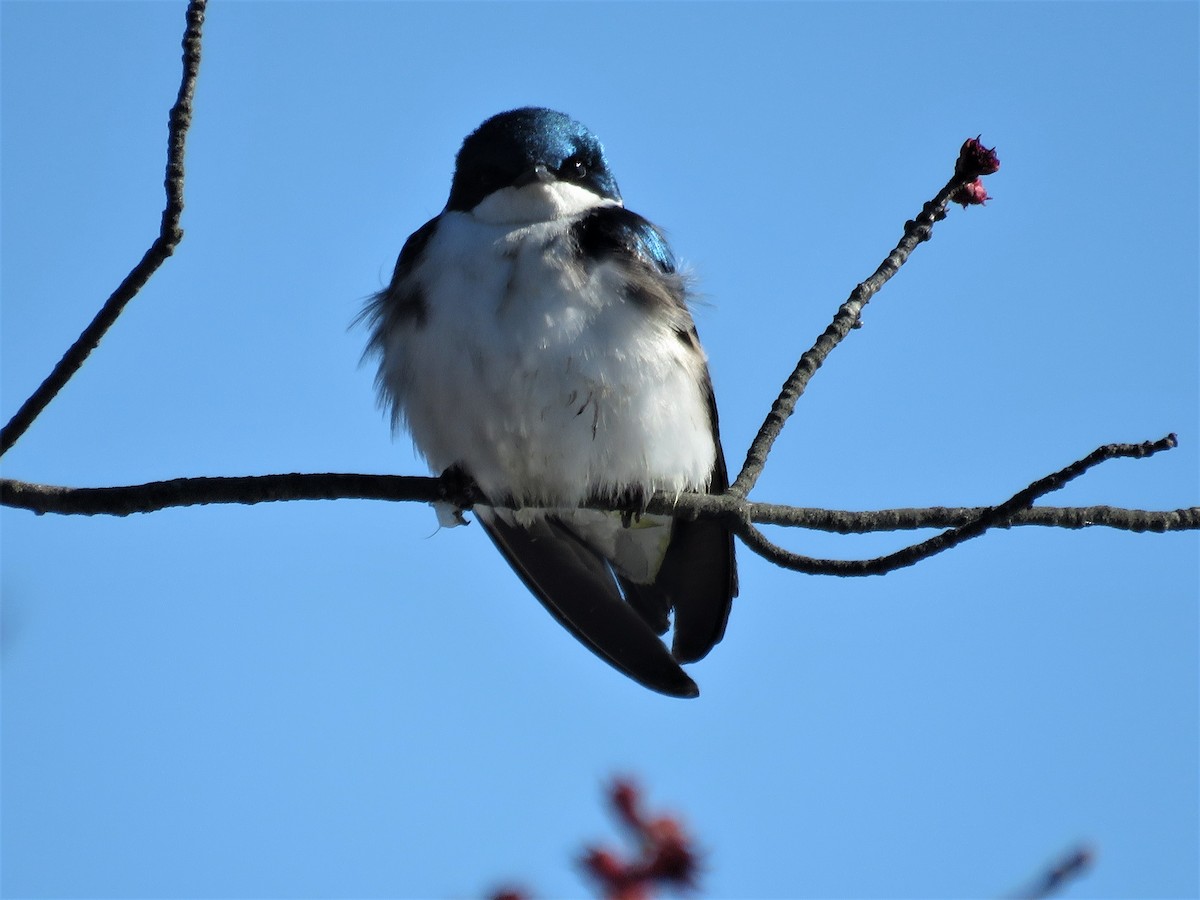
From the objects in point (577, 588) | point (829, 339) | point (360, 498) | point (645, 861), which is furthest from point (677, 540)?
point (645, 861)

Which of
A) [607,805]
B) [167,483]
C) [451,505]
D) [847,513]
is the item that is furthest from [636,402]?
[607,805]

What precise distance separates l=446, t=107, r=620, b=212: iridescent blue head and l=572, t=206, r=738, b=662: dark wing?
321 mm

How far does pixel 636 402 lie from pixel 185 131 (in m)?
2.13

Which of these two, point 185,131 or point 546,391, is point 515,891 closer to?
point 185,131

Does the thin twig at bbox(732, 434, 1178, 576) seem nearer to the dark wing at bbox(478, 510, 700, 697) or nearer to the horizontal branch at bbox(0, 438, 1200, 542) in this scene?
the horizontal branch at bbox(0, 438, 1200, 542)

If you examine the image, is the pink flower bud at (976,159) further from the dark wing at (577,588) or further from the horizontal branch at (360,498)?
the dark wing at (577,588)

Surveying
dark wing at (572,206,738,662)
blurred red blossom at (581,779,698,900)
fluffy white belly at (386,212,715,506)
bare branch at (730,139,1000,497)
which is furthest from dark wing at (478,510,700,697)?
blurred red blossom at (581,779,698,900)

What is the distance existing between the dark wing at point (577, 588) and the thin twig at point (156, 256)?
2.67m

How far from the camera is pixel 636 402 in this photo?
5.53 meters

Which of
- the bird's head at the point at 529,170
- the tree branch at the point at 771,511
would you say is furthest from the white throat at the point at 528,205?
the tree branch at the point at 771,511

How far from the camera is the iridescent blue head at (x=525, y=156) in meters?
6.16

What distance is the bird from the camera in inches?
213

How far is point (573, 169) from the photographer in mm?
6371

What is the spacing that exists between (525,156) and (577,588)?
74.2 inches
